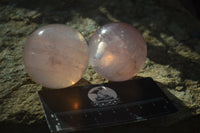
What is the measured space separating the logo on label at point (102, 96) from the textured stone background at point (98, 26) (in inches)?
6.1

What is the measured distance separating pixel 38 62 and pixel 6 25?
1103 millimetres

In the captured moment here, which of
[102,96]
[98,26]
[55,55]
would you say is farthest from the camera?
[98,26]

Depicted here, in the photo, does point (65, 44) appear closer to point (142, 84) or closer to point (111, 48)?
point (111, 48)

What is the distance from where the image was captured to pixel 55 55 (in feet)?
5.23

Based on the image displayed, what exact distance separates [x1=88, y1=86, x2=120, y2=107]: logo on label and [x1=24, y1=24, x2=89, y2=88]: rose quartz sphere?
0.16 metres

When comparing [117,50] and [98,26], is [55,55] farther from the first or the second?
[98,26]

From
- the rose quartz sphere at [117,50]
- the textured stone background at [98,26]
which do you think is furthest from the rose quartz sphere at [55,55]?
the textured stone background at [98,26]

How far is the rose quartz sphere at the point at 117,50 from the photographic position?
1.69m

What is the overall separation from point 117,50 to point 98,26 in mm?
962

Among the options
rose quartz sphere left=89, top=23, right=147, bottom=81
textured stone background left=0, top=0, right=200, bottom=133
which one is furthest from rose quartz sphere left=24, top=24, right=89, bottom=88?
textured stone background left=0, top=0, right=200, bottom=133

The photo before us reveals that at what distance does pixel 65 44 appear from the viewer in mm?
1610

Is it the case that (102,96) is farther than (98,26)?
No

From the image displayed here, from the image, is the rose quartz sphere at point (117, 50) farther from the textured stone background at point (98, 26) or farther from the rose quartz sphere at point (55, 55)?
the textured stone background at point (98, 26)

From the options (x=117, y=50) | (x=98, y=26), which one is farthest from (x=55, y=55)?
(x=98, y=26)
